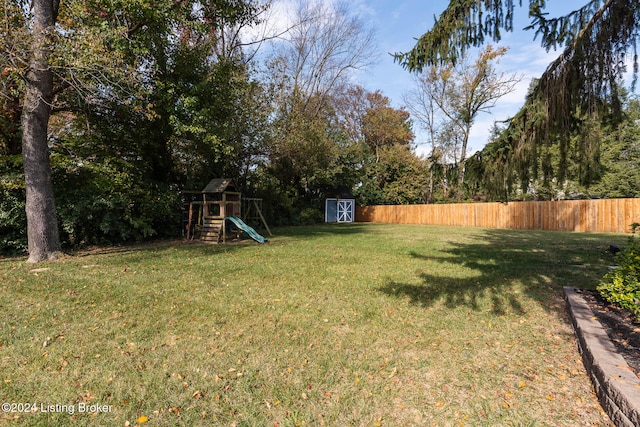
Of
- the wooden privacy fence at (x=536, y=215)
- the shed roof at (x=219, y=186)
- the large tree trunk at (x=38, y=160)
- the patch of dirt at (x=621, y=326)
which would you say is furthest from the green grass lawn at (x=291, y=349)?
the wooden privacy fence at (x=536, y=215)

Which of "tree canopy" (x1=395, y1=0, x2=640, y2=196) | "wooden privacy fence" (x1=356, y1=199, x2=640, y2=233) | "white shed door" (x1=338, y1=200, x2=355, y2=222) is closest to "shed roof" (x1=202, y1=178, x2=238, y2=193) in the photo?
"tree canopy" (x1=395, y1=0, x2=640, y2=196)

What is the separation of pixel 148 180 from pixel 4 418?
10379 millimetres

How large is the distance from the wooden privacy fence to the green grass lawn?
975cm

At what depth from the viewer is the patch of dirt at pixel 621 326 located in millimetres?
2637

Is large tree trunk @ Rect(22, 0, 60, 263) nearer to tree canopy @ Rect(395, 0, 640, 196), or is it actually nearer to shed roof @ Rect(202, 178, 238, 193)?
shed roof @ Rect(202, 178, 238, 193)

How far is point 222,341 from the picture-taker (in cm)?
332

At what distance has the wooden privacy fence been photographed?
49.4 feet

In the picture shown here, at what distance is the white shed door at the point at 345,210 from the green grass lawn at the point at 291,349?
2194 centimetres

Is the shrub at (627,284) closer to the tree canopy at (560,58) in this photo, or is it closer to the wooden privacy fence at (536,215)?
the tree canopy at (560,58)

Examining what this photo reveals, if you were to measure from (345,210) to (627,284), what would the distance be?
24.8 metres

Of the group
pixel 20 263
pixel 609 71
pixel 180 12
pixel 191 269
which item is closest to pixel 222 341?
pixel 191 269

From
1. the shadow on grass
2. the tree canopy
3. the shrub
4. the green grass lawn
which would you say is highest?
the tree canopy

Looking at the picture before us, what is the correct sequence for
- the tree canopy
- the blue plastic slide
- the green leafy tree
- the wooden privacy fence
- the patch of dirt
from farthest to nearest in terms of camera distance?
the wooden privacy fence
the blue plastic slide
the green leafy tree
the tree canopy
the patch of dirt

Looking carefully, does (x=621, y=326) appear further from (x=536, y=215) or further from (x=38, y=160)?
(x=536, y=215)
